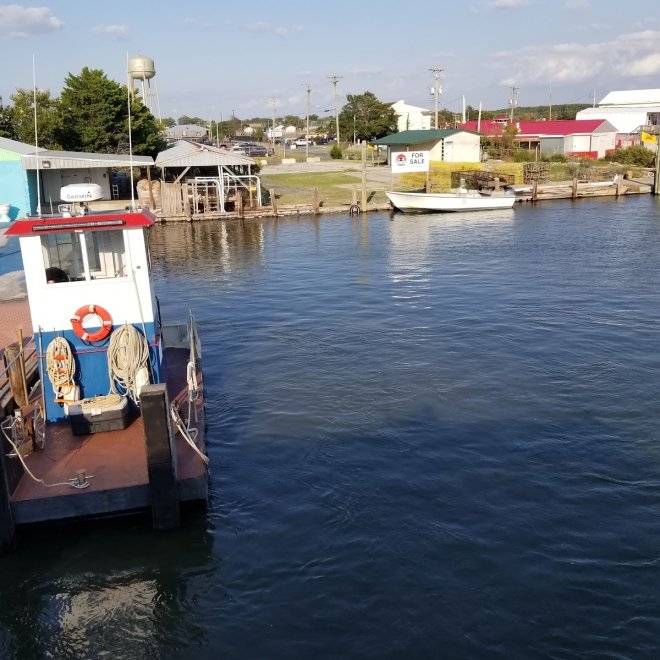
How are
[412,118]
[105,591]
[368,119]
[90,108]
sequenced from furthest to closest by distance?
[412,118]
[368,119]
[90,108]
[105,591]

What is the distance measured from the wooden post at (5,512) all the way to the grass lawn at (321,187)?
135ft

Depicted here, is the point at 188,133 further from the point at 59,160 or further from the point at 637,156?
the point at 59,160

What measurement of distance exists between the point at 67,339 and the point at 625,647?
8.81 meters

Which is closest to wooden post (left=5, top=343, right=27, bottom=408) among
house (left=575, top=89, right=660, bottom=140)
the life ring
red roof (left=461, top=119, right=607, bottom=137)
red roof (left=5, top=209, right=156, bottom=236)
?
the life ring

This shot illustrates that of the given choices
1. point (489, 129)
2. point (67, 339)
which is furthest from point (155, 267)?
point (489, 129)

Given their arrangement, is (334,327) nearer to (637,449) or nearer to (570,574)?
(637,449)

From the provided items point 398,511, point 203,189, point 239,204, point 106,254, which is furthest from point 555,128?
point 398,511

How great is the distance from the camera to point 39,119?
52531 millimetres

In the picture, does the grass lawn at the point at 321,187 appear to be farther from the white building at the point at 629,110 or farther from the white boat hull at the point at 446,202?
the white building at the point at 629,110

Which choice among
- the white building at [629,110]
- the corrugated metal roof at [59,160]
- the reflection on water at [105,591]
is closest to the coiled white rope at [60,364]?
the reflection on water at [105,591]

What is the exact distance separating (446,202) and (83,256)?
3775 cm

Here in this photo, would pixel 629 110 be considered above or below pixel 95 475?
above

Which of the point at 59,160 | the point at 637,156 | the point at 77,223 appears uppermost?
the point at 637,156

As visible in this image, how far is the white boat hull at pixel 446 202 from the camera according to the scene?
152 feet
